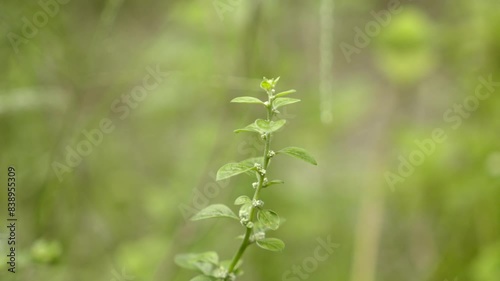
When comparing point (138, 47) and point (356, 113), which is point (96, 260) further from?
point (138, 47)

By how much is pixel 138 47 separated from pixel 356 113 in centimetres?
105

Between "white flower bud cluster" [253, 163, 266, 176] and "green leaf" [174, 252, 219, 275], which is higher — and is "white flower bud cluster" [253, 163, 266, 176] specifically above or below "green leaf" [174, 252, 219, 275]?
above

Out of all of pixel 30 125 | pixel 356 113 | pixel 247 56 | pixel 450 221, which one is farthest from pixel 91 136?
pixel 450 221

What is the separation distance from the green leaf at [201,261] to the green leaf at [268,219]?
0.39 ft
